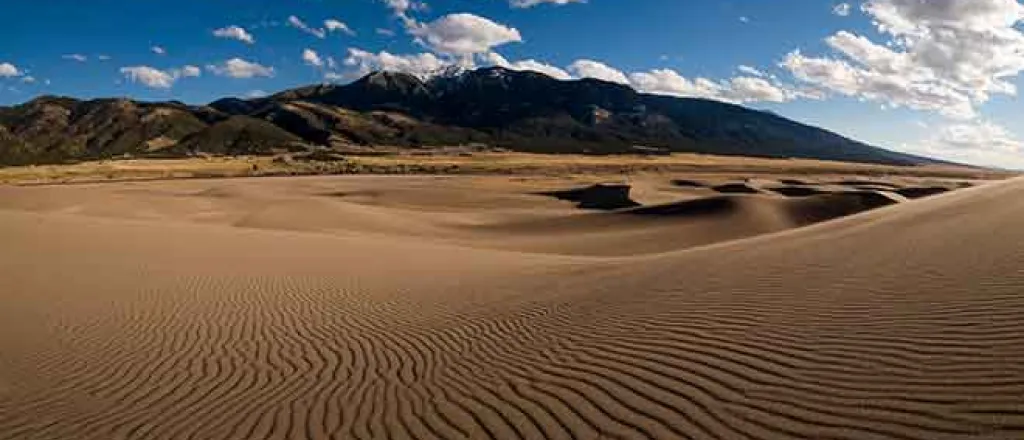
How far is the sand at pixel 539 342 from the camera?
5078 mm

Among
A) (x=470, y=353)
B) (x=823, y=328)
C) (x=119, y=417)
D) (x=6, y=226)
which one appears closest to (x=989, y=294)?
(x=823, y=328)

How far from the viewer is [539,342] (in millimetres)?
7840

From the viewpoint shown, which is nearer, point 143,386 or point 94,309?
point 143,386

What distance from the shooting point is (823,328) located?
6.59 metres

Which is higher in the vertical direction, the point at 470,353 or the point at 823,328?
the point at 823,328

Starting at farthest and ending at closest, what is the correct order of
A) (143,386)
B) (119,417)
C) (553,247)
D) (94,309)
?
(553,247), (94,309), (143,386), (119,417)

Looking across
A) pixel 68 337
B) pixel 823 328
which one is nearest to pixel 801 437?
pixel 823 328

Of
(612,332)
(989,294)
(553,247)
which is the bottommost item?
(553,247)

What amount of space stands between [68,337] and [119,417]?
3.87 m

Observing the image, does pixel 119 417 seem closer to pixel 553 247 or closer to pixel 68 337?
pixel 68 337

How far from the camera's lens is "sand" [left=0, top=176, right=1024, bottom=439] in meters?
5.08

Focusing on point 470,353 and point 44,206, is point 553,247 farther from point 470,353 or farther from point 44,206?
point 44,206

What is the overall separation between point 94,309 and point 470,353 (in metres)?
7.21

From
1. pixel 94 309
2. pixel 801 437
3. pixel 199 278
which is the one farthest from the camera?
pixel 199 278
